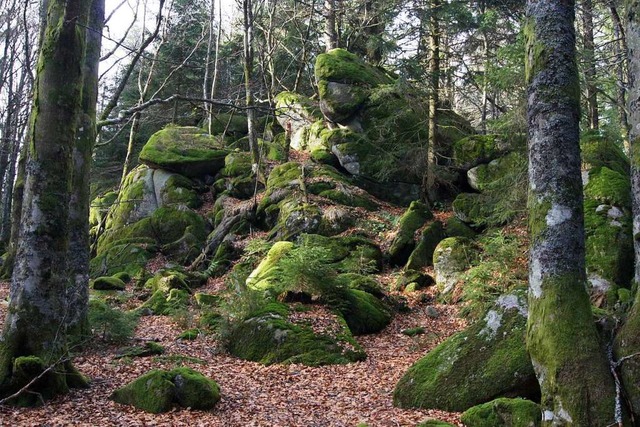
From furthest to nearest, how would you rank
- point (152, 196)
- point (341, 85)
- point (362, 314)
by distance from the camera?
point (152, 196), point (341, 85), point (362, 314)

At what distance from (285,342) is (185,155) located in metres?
15.2

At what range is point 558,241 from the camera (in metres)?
4.67

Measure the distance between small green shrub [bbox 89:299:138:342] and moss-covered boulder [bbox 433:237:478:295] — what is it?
282 inches

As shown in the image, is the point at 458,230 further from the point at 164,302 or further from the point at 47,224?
the point at 47,224

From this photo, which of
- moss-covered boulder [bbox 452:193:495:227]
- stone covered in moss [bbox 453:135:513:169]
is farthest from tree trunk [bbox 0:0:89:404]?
stone covered in moss [bbox 453:135:513:169]

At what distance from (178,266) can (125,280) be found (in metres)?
1.69

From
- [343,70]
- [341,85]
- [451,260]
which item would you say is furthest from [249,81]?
[451,260]

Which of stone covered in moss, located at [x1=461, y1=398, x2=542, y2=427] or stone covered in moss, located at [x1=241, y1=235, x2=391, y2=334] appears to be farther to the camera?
stone covered in moss, located at [x1=241, y1=235, x2=391, y2=334]

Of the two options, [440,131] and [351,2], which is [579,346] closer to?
[440,131]

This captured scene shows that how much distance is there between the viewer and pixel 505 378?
237 inches

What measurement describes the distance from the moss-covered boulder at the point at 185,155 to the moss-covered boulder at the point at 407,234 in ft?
34.0

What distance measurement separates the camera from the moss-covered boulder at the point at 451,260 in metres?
12.6

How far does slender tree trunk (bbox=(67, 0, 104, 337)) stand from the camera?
8.88 metres

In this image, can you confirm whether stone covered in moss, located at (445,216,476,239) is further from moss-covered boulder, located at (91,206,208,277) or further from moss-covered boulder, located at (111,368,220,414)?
moss-covered boulder, located at (111,368,220,414)
